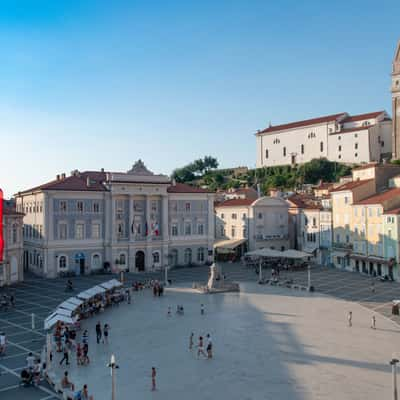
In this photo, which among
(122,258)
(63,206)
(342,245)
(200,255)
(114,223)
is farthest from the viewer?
(200,255)

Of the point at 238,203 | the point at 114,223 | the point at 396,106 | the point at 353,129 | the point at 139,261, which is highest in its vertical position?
the point at 396,106

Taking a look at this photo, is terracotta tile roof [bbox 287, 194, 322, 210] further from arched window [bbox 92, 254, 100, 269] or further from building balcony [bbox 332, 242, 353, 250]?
arched window [bbox 92, 254, 100, 269]

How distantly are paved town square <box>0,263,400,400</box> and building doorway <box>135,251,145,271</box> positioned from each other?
14281 millimetres

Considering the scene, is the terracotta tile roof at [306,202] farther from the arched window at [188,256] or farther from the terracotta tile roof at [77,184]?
the terracotta tile roof at [77,184]

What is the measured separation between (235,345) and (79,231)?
33.7 meters

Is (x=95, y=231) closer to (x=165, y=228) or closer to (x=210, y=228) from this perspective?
(x=165, y=228)

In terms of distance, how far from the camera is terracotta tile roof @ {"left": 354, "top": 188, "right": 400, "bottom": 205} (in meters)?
52.4

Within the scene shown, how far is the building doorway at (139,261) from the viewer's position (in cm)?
5853

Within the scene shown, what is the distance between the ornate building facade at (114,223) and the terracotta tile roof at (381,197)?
2053 cm

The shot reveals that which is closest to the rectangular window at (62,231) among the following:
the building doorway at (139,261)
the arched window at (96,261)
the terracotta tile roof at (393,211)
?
the arched window at (96,261)

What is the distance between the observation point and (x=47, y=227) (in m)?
52.8

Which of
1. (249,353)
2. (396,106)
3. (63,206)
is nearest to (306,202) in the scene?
(63,206)

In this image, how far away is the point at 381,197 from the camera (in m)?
53.8

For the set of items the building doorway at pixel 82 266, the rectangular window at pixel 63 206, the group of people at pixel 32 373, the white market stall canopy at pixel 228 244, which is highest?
the rectangular window at pixel 63 206
